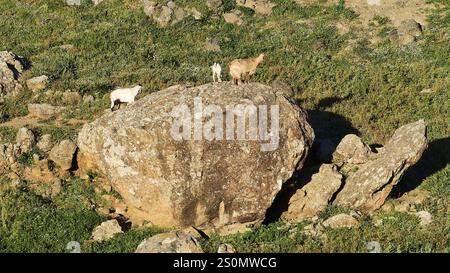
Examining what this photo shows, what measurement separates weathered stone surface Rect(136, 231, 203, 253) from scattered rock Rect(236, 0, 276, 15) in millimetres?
30692

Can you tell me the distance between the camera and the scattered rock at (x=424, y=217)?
2197 centimetres

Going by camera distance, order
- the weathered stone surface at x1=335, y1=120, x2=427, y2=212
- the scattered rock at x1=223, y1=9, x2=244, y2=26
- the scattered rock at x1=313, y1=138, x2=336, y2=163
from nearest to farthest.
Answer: the weathered stone surface at x1=335, y1=120, x2=427, y2=212 < the scattered rock at x1=313, y1=138, x2=336, y2=163 < the scattered rock at x1=223, y1=9, x2=244, y2=26

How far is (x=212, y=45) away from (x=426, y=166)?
19.5 m

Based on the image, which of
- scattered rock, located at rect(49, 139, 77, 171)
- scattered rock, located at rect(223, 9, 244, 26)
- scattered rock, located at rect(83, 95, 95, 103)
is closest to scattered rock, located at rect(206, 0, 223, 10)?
scattered rock, located at rect(223, 9, 244, 26)

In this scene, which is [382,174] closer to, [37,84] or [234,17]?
[37,84]

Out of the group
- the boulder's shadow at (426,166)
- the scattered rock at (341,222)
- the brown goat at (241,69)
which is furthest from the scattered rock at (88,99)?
the scattered rock at (341,222)

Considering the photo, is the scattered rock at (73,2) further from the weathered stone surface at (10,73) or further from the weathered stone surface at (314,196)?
the weathered stone surface at (314,196)

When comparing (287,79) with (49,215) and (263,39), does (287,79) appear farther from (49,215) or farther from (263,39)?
(49,215)

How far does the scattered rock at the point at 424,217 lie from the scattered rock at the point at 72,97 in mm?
18039

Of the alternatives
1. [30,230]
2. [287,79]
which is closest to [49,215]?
[30,230]

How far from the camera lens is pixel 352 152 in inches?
1000

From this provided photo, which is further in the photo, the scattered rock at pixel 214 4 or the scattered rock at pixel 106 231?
the scattered rock at pixel 214 4

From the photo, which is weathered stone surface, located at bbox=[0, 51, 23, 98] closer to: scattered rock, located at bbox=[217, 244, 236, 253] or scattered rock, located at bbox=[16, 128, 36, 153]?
scattered rock, located at bbox=[16, 128, 36, 153]

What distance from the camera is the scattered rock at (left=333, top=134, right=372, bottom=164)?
25188mm
